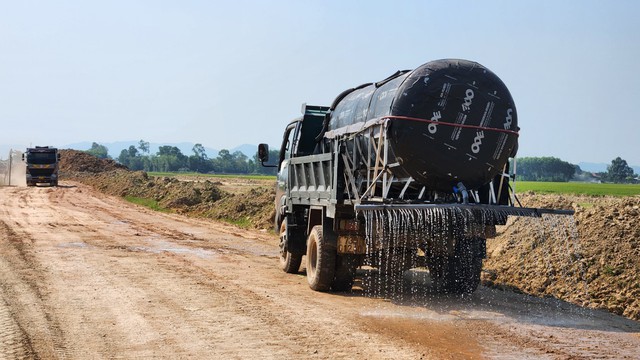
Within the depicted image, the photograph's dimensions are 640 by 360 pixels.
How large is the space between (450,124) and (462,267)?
2.63 m

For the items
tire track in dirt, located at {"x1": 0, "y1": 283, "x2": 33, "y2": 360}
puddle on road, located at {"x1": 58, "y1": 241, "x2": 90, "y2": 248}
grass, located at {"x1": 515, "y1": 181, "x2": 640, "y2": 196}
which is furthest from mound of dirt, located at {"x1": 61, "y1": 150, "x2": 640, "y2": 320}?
grass, located at {"x1": 515, "y1": 181, "x2": 640, "y2": 196}

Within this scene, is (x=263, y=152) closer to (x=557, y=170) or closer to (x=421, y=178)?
(x=421, y=178)

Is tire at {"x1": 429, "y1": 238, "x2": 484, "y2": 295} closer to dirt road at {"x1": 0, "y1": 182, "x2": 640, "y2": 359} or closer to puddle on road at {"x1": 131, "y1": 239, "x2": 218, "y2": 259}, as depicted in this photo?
dirt road at {"x1": 0, "y1": 182, "x2": 640, "y2": 359}

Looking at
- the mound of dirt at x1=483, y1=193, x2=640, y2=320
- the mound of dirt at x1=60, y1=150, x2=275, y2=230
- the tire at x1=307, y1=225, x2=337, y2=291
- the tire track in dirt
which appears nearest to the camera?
the tire track in dirt

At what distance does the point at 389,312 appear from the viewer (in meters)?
10.4

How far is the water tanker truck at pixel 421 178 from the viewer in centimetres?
1039

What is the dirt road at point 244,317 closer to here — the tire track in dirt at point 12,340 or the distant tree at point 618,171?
the tire track in dirt at point 12,340

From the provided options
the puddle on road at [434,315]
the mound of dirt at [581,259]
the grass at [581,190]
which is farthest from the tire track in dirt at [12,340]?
the grass at [581,190]

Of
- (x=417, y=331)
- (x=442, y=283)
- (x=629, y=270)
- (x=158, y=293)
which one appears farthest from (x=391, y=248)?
(x=629, y=270)

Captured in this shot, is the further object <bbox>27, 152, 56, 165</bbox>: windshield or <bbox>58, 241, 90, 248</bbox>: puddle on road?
<bbox>27, 152, 56, 165</bbox>: windshield

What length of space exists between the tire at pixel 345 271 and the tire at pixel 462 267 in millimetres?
1272

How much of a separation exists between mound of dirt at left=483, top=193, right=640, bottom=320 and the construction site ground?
0.05 meters

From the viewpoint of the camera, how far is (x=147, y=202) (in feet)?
127

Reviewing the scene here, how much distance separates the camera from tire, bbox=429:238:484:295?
1173 cm
